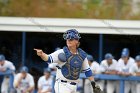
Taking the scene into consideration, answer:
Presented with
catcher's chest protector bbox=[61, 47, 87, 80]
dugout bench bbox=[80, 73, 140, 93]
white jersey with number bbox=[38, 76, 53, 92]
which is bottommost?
white jersey with number bbox=[38, 76, 53, 92]

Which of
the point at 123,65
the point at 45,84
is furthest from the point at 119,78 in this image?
the point at 45,84

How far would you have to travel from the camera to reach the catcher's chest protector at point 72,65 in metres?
9.82

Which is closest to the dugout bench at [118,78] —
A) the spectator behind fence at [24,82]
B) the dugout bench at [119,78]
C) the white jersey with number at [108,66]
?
the dugout bench at [119,78]

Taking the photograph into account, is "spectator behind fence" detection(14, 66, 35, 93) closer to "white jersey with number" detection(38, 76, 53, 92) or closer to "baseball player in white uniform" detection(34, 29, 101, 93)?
"white jersey with number" detection(38, 76, 53, 92)

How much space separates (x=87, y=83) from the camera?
13.6 meters

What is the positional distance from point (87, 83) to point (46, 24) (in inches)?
115

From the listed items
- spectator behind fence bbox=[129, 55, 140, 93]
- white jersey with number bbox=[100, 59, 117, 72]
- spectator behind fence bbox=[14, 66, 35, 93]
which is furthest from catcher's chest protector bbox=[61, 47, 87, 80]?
spectator behind fence bbox=[14, 66, 35, 93]

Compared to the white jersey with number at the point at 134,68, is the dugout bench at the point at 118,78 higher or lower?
lower

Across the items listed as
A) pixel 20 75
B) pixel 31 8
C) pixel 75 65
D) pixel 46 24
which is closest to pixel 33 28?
pixel 46 24

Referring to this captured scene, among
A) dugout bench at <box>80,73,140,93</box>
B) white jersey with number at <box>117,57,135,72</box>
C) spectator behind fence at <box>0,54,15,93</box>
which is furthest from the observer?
spectator behind fence at <box>0,54,15,93</box>

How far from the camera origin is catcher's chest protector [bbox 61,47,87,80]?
9.82 meters

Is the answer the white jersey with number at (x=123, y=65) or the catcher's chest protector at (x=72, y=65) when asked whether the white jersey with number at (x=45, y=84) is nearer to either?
the white jersey with number at (x=123, y=65)

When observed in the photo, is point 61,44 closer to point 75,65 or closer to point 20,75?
point 20,75

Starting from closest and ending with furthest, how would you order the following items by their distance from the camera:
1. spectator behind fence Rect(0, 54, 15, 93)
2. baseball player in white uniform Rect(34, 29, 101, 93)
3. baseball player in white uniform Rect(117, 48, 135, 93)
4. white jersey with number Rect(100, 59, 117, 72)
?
baseball player in white uniform Rect(34, 29, 101, 93)
baseball player in white uniform Rect(117, 48, 135, 93)
white jersey with number Rect(100, 59, 117, 72)
spectator behind fence Rect(0, 54, 15, 93)
